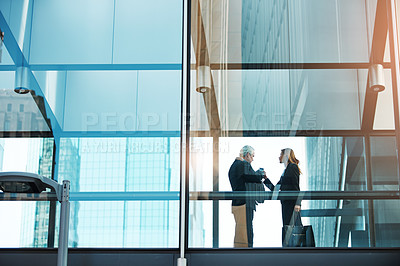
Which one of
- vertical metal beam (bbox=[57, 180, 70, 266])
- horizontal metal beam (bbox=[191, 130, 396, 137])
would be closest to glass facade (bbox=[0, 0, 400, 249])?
horizontal metal beam (bbox=[191, 130, 396, 137])

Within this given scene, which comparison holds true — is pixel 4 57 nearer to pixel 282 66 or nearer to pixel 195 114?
pixel 195 114

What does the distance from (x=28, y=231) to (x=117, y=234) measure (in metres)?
0.65

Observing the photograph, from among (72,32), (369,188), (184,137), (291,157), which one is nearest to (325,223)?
(369,188)

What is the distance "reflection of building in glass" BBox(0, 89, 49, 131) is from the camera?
15.9 feet

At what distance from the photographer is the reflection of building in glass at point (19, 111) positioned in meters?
4.83

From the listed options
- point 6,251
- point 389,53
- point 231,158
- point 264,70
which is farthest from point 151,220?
point 389,53

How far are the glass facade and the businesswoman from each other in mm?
47

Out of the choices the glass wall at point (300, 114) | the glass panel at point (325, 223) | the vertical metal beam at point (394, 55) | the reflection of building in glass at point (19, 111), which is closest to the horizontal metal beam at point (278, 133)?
the glass wall at point (300, 114)

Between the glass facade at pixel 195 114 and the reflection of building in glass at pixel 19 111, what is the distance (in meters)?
0.01

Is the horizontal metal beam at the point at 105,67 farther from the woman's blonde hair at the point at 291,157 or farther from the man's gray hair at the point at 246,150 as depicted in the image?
the woman's blonde hair at the point at 291,157

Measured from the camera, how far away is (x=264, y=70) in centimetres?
485

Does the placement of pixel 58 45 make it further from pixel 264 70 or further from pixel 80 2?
pixel 264 70

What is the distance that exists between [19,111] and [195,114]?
1.35m

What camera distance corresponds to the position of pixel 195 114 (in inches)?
189
